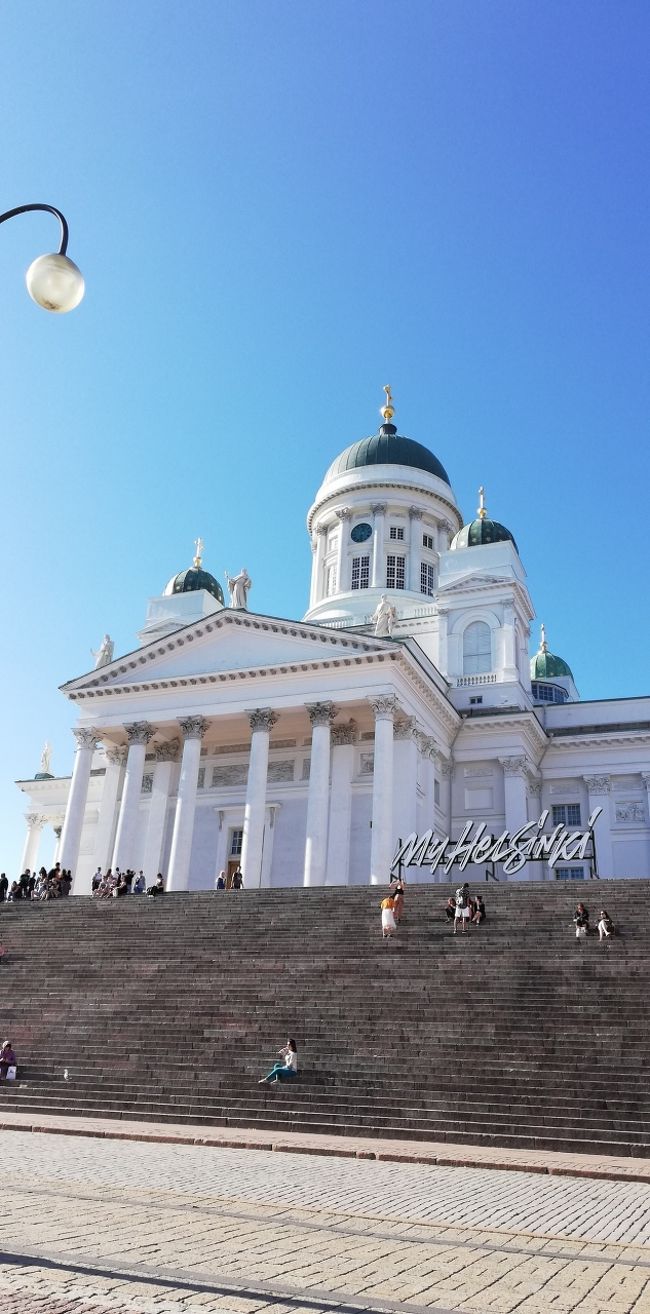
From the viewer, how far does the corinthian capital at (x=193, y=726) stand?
1534 inches

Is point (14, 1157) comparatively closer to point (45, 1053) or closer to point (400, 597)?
point (45, 1053)

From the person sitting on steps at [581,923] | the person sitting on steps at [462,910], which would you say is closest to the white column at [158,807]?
the person sitting on steps at [462,910]

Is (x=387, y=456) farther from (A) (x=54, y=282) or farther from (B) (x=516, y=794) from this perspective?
(A) (x=54, y=282)

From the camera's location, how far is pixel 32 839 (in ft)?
167

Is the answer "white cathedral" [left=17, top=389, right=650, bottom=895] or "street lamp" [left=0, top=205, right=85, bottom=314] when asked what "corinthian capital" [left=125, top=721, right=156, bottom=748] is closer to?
"white cathedral" [left=17, top=389, right=650, bottom=895]

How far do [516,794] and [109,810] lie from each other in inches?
647

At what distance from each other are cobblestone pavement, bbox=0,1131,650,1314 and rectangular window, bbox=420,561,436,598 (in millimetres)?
42874

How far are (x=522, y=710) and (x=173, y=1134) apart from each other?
97.5ft

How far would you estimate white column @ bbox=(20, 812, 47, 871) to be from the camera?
50.3 meters

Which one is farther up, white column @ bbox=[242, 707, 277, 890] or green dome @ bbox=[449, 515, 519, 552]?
green dome @ bbox=[449, 515, 519, 552]

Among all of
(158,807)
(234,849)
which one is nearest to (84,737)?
(158,807)

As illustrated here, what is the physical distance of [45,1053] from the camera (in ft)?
63.7

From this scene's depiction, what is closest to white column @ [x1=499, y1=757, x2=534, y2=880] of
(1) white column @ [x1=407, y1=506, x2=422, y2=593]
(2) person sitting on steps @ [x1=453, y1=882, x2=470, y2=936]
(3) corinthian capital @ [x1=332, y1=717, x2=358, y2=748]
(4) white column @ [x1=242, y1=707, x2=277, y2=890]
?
(3) corinthian capital @ [x1=332, y1=717, x2=358, y2=748]

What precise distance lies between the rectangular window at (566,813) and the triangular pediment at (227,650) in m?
13.8
